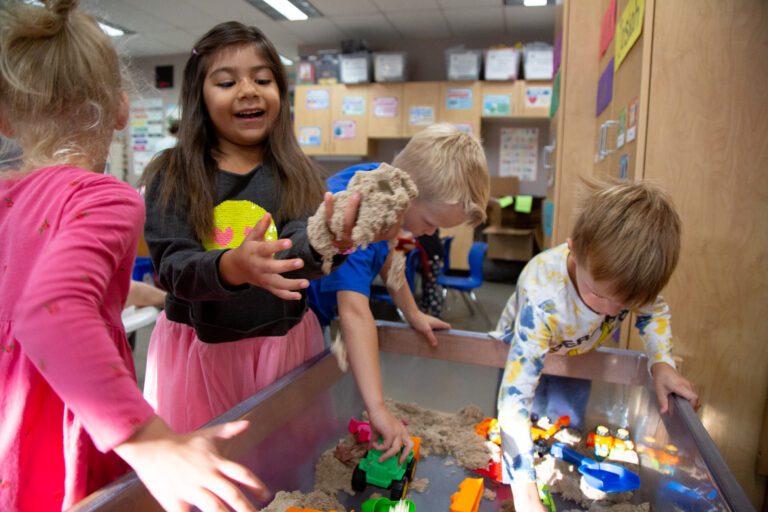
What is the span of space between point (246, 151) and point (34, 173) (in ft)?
1.18

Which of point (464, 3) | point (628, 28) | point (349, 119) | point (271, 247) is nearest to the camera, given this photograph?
point (271, 247)

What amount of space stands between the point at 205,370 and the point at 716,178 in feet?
3.46

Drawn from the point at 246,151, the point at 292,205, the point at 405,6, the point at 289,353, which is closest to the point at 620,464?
the point at 289,353

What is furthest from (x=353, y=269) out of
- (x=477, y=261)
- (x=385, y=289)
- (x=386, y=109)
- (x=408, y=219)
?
(x=386, y=109)

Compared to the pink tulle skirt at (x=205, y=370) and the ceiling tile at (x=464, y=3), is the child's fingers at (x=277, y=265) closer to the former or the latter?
the pink tulle skirt at (x=205, y=370)

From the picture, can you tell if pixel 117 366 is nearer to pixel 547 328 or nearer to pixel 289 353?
pixel 289 353

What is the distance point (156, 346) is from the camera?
862 millimetres

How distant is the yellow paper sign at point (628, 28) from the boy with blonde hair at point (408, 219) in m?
0.54

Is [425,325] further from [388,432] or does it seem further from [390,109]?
[390,109]

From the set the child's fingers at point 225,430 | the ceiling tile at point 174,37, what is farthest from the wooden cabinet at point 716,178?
the ceiling tile at point 174,37

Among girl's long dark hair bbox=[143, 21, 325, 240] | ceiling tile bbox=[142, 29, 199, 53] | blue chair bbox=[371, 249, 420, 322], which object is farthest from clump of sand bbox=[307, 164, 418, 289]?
ceiling tile bbox=[142, 29, 199, 53]

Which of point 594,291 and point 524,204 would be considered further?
point 524,204

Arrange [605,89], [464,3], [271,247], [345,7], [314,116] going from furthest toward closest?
[314,116], [345,7], [464,3], [605,89], [271,247]

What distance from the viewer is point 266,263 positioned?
500mm
